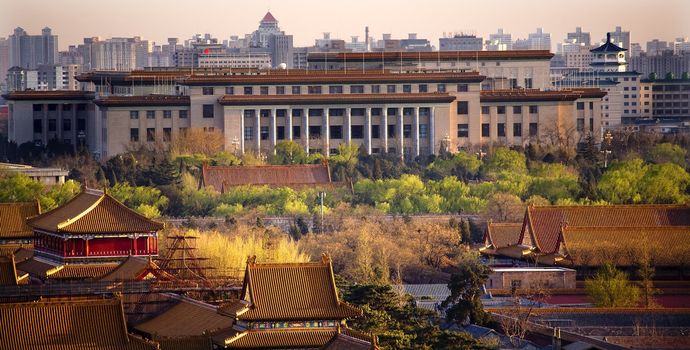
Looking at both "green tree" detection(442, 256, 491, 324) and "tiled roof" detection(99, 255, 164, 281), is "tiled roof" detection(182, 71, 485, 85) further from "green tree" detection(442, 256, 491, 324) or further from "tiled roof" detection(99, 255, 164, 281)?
"tiled roof" detection(99, 255, 164, 281)

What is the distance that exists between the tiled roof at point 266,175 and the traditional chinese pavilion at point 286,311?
44.4 meters

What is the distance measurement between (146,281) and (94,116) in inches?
2704

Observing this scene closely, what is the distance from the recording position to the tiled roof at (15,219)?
7394 centimetres

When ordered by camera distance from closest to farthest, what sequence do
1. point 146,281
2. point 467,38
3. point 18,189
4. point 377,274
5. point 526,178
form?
point 146,281
point 377,274
point 18,189
point 526,178
point 467,38

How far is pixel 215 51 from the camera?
19625cm

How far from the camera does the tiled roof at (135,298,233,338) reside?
187ft

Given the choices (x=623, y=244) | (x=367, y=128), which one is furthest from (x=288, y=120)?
(x=623, y=244)

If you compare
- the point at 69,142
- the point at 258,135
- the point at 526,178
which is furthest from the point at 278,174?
the point at 69,142

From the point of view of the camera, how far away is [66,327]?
5356 centimetres

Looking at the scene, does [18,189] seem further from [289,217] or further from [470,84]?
[470,84]

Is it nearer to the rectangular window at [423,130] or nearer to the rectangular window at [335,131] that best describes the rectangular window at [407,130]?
the rectangular window at [423,130]

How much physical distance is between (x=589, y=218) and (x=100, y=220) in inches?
719

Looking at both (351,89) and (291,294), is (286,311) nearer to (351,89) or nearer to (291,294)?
(291,294)

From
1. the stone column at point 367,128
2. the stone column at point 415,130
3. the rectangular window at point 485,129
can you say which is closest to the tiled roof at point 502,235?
the stone column at point 415,130
